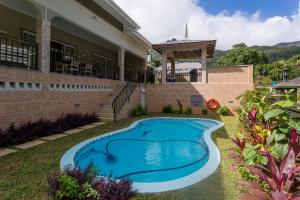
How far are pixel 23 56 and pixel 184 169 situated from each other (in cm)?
714

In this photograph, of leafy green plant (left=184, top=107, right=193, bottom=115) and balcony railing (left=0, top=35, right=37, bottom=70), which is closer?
balcony railing (left=0, top=35, right=37, bottom=70)

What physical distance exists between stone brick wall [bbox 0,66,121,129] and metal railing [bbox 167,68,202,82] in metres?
9.16

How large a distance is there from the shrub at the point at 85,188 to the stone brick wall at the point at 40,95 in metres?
5.39

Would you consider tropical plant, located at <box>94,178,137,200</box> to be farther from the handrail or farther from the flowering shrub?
the handrail

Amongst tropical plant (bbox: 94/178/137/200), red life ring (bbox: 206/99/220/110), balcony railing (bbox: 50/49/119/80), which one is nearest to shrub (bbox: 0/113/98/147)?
balcony railing (bbox: 50/49/119/80)

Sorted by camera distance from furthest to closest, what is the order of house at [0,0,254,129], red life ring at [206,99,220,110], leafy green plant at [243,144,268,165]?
1. red life ring at [206,99,220,110]
2. house at [0,0,254,129]
3. leafy green plant at [243,144,268,165]

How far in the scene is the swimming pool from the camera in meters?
5.45

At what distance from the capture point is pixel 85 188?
3.27 metres

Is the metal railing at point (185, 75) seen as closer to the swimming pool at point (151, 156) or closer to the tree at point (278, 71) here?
the swimming pool at point (151, 156)

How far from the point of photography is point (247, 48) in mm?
57594

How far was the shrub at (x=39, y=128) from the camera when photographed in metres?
7.47

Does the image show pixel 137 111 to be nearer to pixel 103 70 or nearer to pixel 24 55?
pixel 103 70

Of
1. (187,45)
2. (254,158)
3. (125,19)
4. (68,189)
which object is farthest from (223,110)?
(68,189)

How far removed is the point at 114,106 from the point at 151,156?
599cm
